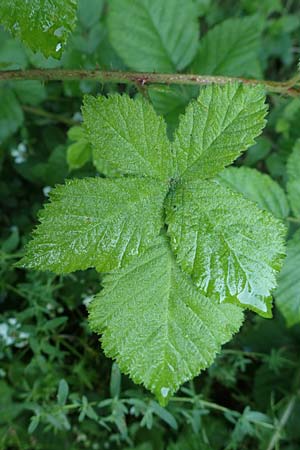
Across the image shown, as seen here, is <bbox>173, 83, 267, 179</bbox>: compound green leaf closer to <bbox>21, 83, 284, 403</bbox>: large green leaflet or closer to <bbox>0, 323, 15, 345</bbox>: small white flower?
<bbox>21, 83, 284, 403</bbox>: large green leaflet

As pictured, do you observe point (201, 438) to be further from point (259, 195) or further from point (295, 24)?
point (295, 24)

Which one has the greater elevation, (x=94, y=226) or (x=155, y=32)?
(x=155, y=32)

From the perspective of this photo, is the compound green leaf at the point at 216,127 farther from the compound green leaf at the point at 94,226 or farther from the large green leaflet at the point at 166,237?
the compound green leaf at the point at 94,226

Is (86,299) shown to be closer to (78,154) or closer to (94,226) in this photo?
(78,154)

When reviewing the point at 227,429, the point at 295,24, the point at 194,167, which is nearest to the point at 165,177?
the point at 194,167

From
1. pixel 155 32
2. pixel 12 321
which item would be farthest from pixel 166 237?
pixel 155 32

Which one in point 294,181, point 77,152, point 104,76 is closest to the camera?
point 104,76

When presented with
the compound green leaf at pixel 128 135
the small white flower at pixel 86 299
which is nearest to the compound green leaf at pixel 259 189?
the compound green leaf at pixel 128 135
